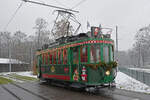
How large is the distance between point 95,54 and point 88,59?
46 centimetres

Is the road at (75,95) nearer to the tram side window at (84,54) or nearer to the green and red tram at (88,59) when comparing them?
the green and red tram at (88,59)

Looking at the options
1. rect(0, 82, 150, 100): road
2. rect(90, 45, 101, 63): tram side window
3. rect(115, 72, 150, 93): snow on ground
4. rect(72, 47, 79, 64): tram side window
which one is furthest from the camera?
rect(115, 72, 150, 93): snow on ground

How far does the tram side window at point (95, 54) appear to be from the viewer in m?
10.4

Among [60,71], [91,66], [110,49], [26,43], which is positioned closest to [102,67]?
[91,66]

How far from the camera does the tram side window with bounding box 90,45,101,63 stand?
10.4 m

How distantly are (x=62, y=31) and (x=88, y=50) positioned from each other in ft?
63.9

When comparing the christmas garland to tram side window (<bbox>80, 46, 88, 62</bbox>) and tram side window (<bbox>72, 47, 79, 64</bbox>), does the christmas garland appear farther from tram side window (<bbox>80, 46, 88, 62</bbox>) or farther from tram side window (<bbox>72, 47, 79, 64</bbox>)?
tram side window (<bbox>72, 47, 79, 64</bbox>)

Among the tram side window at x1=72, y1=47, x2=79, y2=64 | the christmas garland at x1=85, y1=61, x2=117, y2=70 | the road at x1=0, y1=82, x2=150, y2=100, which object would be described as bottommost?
the road at x1=0, y1=82, x2=150, y2=100

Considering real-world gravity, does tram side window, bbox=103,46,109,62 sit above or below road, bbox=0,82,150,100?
above

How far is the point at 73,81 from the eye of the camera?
456 inches

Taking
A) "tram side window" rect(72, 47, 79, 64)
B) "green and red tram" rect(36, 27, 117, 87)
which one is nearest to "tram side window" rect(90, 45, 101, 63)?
"green and red tram" rect(36, 27, 117, 87)

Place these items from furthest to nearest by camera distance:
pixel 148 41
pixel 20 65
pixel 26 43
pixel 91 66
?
pixel 26 43, pixel 20 65, pixel 148 41, pixel 91 66

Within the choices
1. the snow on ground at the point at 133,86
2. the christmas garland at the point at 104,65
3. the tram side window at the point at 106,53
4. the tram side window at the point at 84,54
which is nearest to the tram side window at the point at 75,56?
the tram side window at the point at 84,54

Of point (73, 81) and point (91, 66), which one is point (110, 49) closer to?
point (91, 66)
